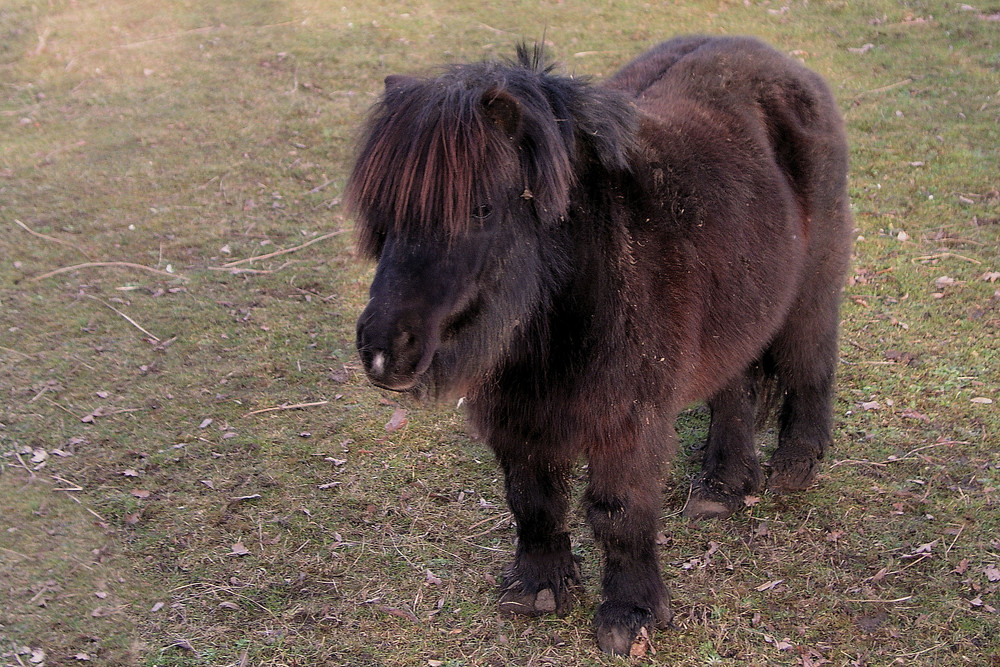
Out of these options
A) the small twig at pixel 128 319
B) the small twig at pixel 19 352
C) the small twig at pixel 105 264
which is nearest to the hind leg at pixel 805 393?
the small twig at pixel 128 319

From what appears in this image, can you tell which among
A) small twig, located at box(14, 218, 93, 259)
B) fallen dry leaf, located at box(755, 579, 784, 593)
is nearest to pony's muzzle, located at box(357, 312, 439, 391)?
fallen dry leaf, located at box(755, 579, 784, 593)

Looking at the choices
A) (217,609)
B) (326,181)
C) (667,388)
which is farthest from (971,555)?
(326,181)

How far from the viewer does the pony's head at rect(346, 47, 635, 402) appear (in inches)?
103

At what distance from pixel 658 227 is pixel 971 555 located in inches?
88.3

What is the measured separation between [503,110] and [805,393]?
2.51 m

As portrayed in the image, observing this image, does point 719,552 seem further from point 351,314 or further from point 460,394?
point 351,314

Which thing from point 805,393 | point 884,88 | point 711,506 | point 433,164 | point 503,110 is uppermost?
point 503,110

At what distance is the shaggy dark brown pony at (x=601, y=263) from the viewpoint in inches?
105

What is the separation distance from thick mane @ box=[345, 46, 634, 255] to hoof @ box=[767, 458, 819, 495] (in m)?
2.16

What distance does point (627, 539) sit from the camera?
3.38m

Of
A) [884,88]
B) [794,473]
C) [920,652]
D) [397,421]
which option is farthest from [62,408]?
[884,88]

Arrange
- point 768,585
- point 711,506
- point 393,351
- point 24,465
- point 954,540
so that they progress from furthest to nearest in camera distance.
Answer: point 24,465, point 711,506, point 954,540, point 768,585, point 393,351

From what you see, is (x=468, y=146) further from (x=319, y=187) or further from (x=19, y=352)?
(x=319, y=187)

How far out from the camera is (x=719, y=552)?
3988 mm
